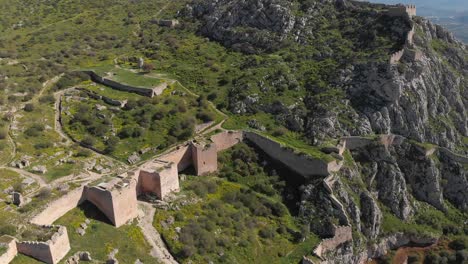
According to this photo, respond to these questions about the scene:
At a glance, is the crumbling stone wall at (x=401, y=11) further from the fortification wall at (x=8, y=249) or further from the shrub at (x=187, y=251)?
the fortification wall at (x=8, y=249)

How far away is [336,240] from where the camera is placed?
41094 millimetres

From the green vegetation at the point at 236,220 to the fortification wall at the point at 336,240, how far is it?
0.81m

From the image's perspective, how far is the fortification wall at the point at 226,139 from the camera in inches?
1855

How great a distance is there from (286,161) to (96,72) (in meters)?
29.6

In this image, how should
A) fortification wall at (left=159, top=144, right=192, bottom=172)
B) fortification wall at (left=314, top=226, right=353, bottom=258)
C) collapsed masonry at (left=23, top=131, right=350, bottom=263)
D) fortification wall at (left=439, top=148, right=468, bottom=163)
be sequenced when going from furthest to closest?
fortification wall at (left=439, top=148, right=468, bottom=163) < fortification wall at (left=159, top=144, right=192, bottom=172) < fortification wall at (left=314, top=226, right=353, bottom=258) < collapsed masonry at (left=23, top=131, right=350, bottom=263)

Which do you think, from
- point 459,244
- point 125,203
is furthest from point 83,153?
point 459,244

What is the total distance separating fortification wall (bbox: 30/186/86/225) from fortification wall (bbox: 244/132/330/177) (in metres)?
19.5

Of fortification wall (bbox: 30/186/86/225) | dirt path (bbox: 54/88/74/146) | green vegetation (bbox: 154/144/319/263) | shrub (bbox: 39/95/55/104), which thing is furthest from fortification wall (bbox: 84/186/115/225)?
shrub (bbox: 39/95/55/104)

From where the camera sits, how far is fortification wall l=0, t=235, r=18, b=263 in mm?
27516

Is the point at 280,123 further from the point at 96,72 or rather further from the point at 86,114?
the point at 96,72

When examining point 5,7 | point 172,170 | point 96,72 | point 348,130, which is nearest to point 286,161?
point 348,130

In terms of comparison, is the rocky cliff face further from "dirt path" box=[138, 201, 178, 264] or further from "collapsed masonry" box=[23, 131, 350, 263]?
"dirt path" box=[138, 201, 178, 264]

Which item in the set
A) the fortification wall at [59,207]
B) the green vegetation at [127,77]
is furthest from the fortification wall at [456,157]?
the fortification wall at [59,207]

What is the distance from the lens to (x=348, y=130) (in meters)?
49.2
